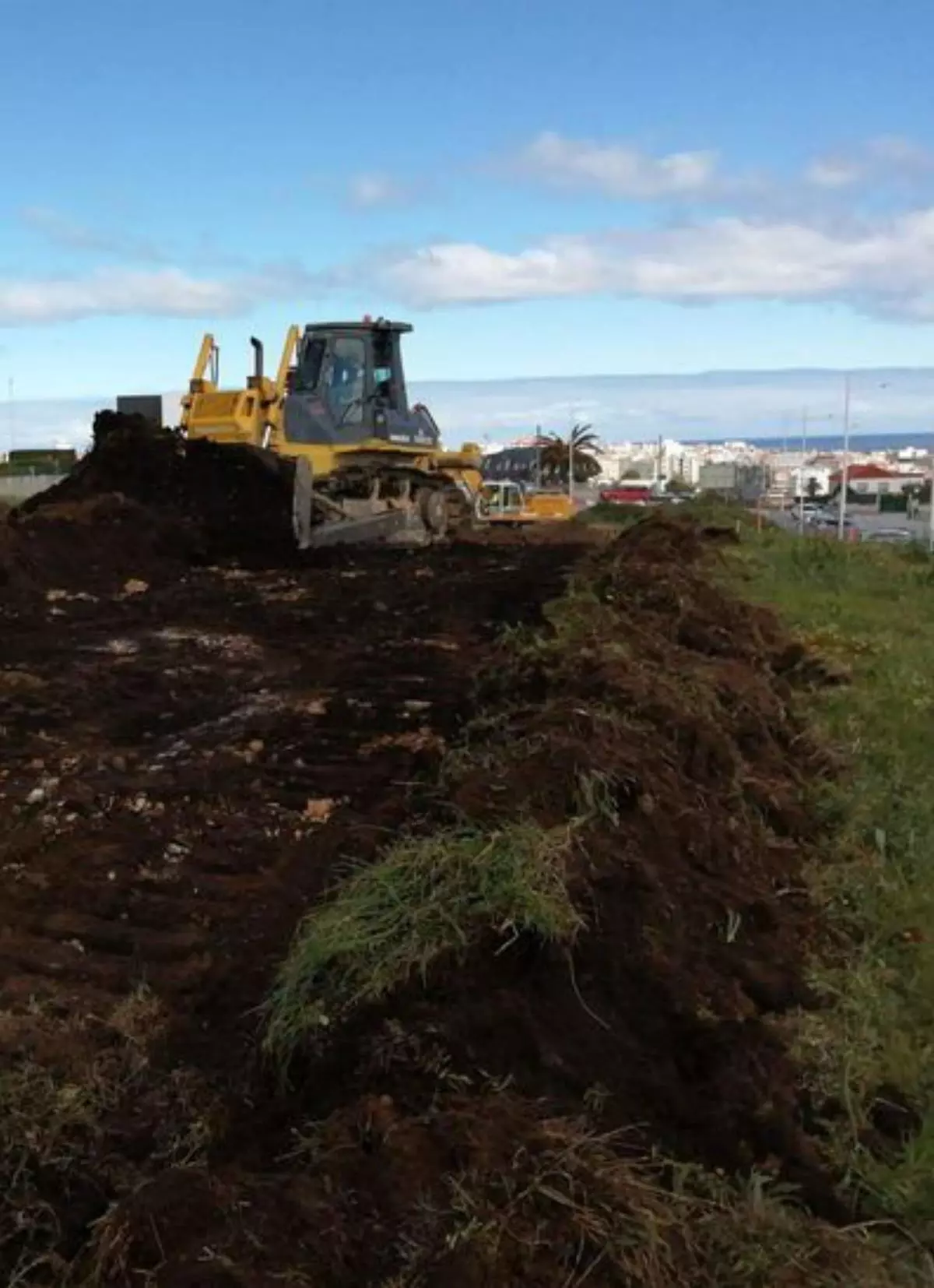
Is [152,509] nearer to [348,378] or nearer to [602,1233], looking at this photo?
[348,378]

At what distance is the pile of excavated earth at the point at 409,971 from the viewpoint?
259 centimetres

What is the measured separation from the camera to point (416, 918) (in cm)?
371

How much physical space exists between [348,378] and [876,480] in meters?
121

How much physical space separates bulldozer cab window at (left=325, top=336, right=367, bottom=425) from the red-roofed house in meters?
102

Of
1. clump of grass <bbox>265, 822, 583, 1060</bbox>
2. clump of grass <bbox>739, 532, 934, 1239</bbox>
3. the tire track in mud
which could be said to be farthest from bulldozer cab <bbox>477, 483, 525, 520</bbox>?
clump of grass <bbox>265, 822, 583, 1060</bbox>

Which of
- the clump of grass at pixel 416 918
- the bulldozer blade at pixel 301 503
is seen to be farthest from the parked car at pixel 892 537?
the clump of grass at pixel 416 918

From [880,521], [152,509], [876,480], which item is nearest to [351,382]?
[152,509]

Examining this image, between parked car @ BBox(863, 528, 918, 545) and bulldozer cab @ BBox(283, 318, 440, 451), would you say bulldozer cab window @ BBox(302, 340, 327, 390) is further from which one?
parked car @ BBox(863, 528, 918, 545)

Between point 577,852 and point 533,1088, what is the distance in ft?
3.24

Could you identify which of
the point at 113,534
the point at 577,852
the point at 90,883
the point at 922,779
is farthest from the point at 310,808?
the point at 113,534

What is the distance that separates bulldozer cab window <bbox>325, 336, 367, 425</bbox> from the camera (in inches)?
714

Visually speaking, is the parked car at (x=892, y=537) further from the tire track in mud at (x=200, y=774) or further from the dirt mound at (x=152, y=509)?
the tire track in mud at (x=200, y=774)

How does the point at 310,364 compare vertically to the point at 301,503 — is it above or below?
above

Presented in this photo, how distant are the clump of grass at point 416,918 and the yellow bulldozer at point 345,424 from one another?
38.8 ft
